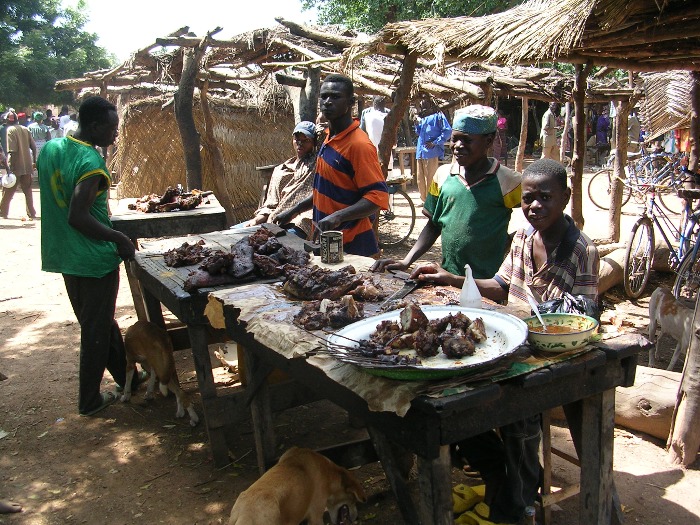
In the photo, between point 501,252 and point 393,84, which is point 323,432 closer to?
point 501,252

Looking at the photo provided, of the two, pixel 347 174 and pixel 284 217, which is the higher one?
pixel 347 174

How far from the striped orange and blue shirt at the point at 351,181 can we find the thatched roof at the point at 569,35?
1753 millimetres

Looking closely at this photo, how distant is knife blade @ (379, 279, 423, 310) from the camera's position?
3000mm

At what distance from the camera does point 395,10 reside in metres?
21.2

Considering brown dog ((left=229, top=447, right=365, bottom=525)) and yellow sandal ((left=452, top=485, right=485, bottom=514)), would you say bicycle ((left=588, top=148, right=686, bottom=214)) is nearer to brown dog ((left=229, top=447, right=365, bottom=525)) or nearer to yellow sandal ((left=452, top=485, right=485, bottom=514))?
yellow sandal ((left=452, top=485, right=485, bottom=514))

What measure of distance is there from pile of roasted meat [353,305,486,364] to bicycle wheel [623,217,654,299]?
5722mm

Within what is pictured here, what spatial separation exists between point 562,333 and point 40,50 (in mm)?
30683

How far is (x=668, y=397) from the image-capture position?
4.24 meters

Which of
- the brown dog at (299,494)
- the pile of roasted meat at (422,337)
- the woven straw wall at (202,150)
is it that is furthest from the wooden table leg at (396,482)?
the woven straw wall at (202,150)

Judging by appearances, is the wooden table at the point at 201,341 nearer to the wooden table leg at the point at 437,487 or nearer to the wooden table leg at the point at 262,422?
the wooden table leg at the point at 262,422

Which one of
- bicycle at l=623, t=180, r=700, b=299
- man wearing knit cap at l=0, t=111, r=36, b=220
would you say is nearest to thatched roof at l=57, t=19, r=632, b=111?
A: man wearing knit cap at l=0, t=111, r=36, b=220

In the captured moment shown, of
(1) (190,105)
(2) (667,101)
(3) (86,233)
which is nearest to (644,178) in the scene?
(2) (667,101)

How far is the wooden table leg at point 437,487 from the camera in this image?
217 centimetres

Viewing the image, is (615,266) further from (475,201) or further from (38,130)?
(38,130)
